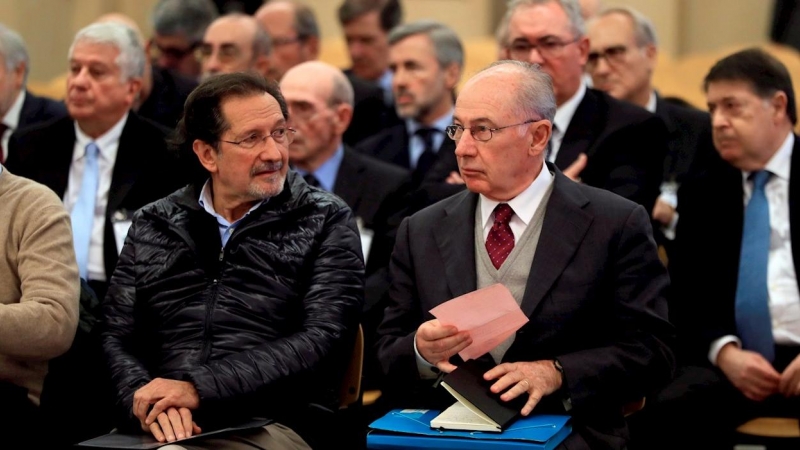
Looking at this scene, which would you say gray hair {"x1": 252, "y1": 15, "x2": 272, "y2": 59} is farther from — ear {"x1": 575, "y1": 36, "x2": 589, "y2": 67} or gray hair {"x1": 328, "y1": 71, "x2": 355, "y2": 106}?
ear {"x1": 575, "y1": 36, "x2": 589, "y2": 67}

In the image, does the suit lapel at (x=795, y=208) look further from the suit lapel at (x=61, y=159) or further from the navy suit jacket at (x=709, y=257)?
the suit lapel at (x=61, y=159)

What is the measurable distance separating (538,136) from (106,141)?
2.48m

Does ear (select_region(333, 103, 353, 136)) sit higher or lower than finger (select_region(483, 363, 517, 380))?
higher

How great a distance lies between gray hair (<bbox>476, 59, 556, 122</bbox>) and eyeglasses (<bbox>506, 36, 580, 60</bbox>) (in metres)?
1.37

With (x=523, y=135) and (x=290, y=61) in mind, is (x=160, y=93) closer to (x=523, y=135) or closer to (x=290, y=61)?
(x=290, y=61)

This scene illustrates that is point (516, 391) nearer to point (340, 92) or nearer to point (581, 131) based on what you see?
point (581, 131)

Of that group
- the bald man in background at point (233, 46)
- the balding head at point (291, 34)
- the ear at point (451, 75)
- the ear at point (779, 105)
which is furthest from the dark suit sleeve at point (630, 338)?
the balding head at point (291, 34)

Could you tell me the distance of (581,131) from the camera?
490 cm

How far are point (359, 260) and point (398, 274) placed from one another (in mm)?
207

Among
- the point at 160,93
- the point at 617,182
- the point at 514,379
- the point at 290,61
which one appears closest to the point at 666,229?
the point at 617,182

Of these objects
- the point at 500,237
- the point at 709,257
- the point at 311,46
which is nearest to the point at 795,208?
the point at 709,257

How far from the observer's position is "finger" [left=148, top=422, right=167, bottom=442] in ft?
11.7

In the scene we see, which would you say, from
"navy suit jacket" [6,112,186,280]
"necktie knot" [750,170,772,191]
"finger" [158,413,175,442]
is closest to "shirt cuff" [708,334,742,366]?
"necktie knot" [750,170,772,191]

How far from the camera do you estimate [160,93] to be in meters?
6.55
